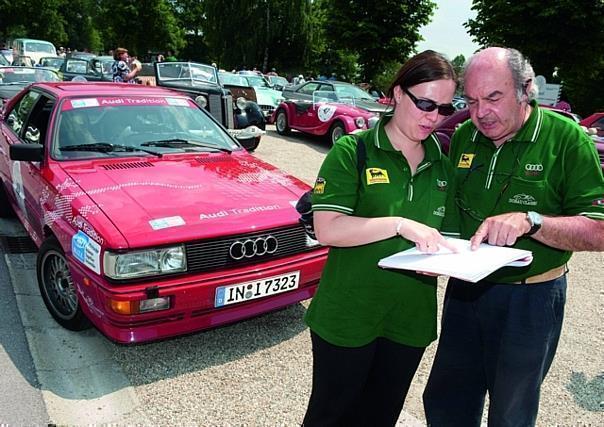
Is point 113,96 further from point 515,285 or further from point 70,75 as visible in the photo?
point 70,75

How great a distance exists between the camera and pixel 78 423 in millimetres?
2570

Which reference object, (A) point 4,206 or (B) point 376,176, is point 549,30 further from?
(B) point 376,176

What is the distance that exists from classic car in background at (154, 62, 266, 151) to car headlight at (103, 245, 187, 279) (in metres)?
6.64

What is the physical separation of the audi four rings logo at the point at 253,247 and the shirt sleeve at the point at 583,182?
1814 mm

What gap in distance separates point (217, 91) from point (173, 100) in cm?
544

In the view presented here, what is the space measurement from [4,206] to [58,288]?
8.58 feet

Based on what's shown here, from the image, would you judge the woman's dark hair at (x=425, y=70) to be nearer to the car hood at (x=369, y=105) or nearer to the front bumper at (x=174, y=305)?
the front bumper at (x=174, y=305)

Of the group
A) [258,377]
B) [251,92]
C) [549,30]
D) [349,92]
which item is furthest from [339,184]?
[549,30]

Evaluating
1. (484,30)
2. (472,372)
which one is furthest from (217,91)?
(484,30)

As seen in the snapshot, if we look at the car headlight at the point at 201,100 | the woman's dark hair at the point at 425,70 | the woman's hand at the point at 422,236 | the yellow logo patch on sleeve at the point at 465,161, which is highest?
the woman's dark hair at the point at 425,70

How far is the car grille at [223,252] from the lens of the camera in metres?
2.96

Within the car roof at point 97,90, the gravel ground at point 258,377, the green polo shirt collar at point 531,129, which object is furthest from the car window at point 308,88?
the green polo shirt collar at point 531,129

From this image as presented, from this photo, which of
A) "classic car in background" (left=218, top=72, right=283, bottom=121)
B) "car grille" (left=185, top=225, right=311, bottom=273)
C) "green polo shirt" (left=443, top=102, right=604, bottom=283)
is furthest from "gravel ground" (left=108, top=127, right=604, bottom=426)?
"classic car in background" (left=218, top=72, right=283, bottom=121)

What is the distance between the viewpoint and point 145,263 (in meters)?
2.85
